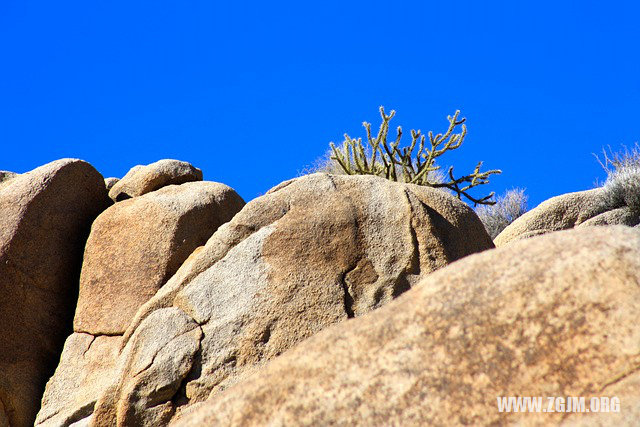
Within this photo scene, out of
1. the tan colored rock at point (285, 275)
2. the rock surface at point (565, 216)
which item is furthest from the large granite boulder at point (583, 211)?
A: the tan colored rock at point (285, 275)

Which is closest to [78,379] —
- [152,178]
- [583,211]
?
[152,178]

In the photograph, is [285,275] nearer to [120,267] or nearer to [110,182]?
[120,267]

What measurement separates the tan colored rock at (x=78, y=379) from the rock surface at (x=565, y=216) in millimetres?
5278

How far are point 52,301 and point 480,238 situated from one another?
13.3 feet

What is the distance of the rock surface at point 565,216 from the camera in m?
9.32

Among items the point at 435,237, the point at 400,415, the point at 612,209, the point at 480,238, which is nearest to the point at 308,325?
the point at 435,237

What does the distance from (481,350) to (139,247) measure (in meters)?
4.66

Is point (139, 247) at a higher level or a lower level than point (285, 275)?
higher

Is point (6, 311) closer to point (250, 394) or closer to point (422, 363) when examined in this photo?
point (250, 394)

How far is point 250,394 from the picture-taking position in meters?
Result: 2.56

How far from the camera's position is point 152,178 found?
740 cm

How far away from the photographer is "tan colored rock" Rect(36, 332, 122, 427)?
5.72 m

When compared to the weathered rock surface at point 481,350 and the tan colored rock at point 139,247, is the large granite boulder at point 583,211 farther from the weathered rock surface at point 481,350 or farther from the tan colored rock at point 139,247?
the weathered rock surface at point 481,350

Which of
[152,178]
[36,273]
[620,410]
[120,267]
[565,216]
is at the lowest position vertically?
[620,410]
